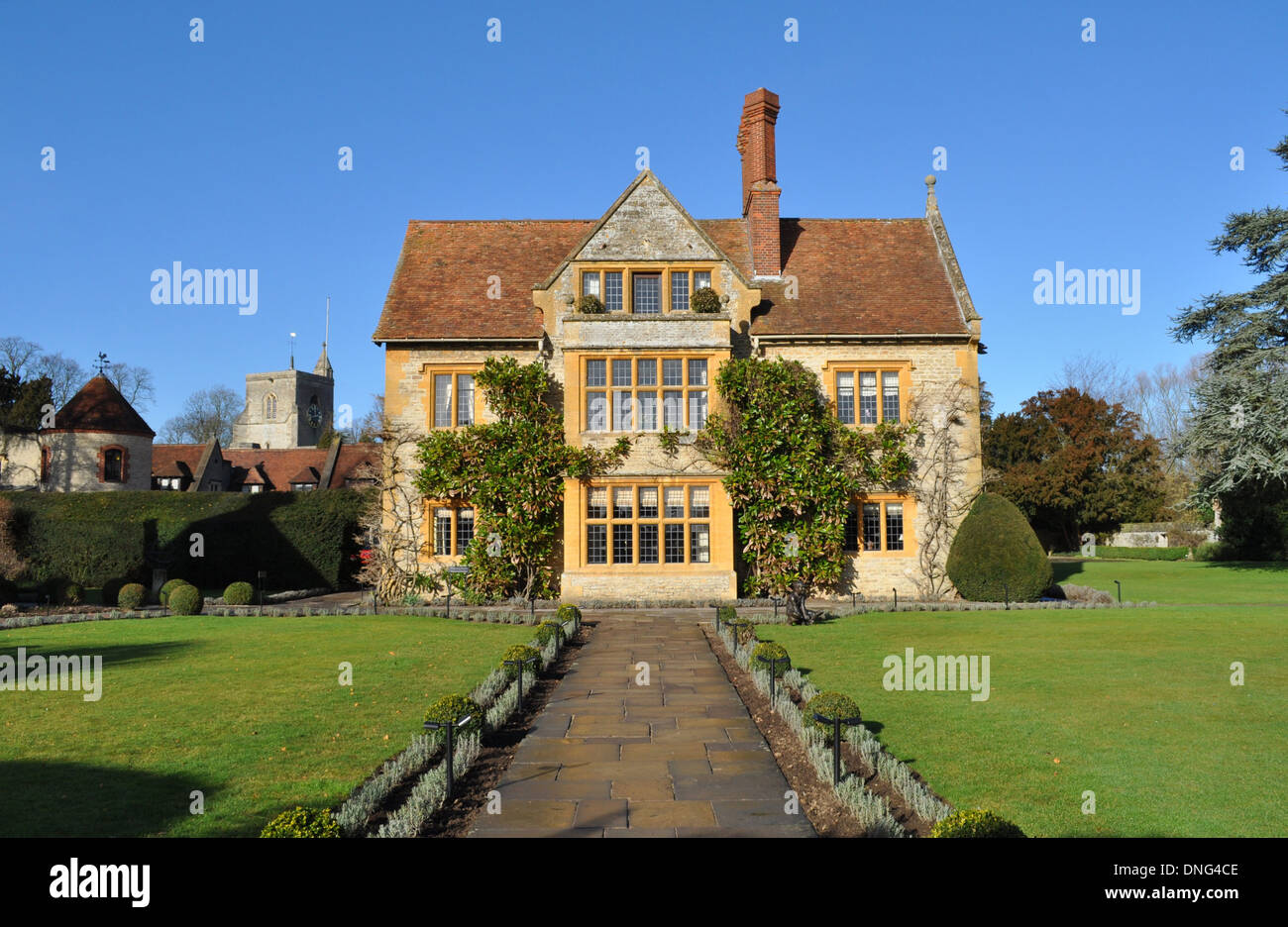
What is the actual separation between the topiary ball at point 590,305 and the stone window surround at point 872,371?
7.10 m

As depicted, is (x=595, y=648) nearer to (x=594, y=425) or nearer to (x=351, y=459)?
(x=594, y=425)

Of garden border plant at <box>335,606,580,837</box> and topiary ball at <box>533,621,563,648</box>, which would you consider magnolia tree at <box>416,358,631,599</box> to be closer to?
topiary ball at <box>533,621,563,648</box>

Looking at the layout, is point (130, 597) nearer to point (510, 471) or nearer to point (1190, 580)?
point (510, 471)

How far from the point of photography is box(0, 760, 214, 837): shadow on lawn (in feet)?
21.9

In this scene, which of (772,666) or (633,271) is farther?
(633,271)

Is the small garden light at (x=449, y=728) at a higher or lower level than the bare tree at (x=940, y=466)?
lower

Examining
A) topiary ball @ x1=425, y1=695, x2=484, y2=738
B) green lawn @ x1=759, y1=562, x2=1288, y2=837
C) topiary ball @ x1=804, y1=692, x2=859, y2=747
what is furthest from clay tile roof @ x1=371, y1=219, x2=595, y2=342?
topiary ball @ x1=804, y1=692, x2=859, y2=747

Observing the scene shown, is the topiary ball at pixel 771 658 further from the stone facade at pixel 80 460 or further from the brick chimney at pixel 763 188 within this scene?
the stone facade at pixel 80 460

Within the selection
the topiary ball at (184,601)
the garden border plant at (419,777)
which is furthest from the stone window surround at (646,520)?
the garden border plant at (419,777)

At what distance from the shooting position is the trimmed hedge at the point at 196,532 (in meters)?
28.7

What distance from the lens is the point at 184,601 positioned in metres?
22.4

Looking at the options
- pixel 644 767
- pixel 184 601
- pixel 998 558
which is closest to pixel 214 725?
pixel 644 767

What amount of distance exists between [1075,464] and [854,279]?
29.9 meters
